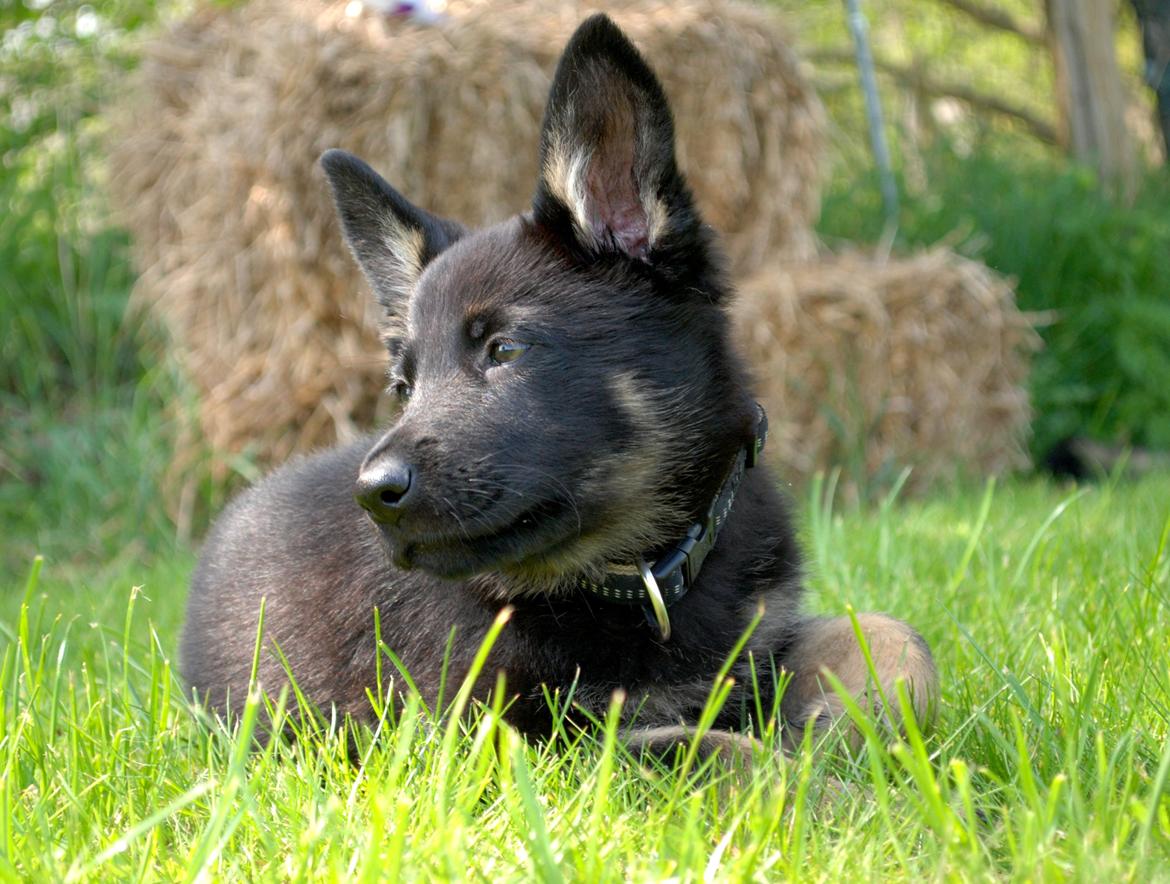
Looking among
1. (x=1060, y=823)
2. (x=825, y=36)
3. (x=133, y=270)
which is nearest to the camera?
(x=1060, y=823)

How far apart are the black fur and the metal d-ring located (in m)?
0.08

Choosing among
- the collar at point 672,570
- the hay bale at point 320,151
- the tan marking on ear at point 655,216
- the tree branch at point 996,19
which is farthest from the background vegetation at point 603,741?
the tree branch at point 996,19

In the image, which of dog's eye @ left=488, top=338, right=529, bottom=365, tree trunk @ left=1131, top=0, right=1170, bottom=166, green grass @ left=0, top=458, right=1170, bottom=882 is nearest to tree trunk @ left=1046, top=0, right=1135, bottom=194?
tree trunk @ left=1131, top=0, right=1170, bottom=166

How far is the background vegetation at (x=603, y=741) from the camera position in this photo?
166 centimetres

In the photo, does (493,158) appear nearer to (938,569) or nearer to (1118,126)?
(938,569)

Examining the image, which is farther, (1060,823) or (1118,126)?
(1118,126)

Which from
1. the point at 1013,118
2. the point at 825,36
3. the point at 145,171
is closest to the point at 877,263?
the point at 145,171

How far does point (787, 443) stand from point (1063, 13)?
6.27 metres

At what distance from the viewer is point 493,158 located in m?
6.32

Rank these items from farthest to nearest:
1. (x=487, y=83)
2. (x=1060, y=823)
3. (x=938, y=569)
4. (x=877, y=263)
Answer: (x=877, y=263) → (x=487, y=83) → (x=938, y=569) → (x=1060, y=823)

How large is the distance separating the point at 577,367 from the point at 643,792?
89cm

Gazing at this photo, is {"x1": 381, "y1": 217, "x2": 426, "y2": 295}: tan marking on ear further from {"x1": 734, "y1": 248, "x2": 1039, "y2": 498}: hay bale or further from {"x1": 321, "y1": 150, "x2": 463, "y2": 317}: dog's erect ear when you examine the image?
{"x1": 734, "y1": 248, "x2": 1039, "y2": 498}: hay bale

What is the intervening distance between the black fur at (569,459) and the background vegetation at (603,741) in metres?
0.31

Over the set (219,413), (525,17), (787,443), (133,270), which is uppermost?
(525,17)
